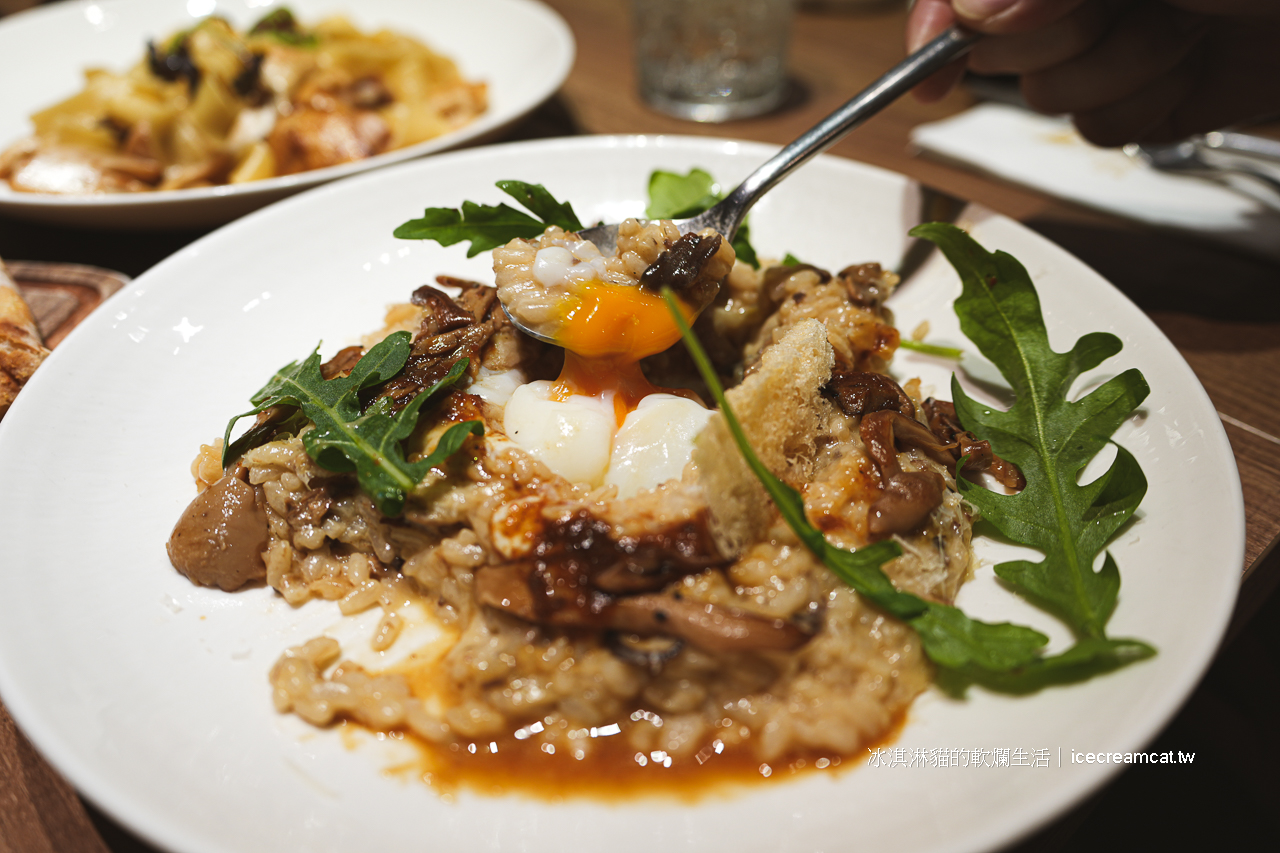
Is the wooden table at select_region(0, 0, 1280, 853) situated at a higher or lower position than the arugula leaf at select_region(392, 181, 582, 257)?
lower

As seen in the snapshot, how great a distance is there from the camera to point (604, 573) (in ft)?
7.32

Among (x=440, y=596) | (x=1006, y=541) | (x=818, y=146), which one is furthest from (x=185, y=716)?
(x=818, y=146)

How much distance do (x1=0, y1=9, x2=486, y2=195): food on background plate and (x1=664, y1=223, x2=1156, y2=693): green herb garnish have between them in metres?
3.86

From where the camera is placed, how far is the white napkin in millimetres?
4375

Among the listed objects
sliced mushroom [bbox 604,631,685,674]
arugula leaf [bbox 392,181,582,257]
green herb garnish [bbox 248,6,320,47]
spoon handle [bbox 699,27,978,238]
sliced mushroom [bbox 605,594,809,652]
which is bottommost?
sliced mushroom [bbox 604,631,685,674]

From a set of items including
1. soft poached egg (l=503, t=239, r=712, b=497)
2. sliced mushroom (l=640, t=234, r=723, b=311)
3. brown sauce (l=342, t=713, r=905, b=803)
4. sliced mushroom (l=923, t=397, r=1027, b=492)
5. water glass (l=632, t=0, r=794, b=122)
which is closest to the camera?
brown sauce (l=342, t=713, r=905, b=803)

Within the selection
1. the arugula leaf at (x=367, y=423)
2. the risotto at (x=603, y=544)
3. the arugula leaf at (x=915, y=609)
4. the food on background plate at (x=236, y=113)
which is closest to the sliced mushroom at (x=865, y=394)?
the risotto at (x=603, y=544)

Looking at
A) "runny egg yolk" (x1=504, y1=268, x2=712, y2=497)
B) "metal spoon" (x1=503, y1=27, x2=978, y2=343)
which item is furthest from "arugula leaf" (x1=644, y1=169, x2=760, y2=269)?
"runny egg yolk" (x1=504, y1=268, x2=712, y2=497)

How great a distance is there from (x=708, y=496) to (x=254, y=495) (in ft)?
5.08

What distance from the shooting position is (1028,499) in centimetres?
256

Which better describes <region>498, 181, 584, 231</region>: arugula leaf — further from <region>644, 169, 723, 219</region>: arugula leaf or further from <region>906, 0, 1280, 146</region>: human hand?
<region>906, 0, 1280, 146</region>: human hand

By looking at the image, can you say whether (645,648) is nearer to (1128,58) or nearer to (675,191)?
(675,191)

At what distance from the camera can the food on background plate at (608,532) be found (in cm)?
217

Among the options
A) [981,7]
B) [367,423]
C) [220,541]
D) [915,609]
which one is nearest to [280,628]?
[220,541]
